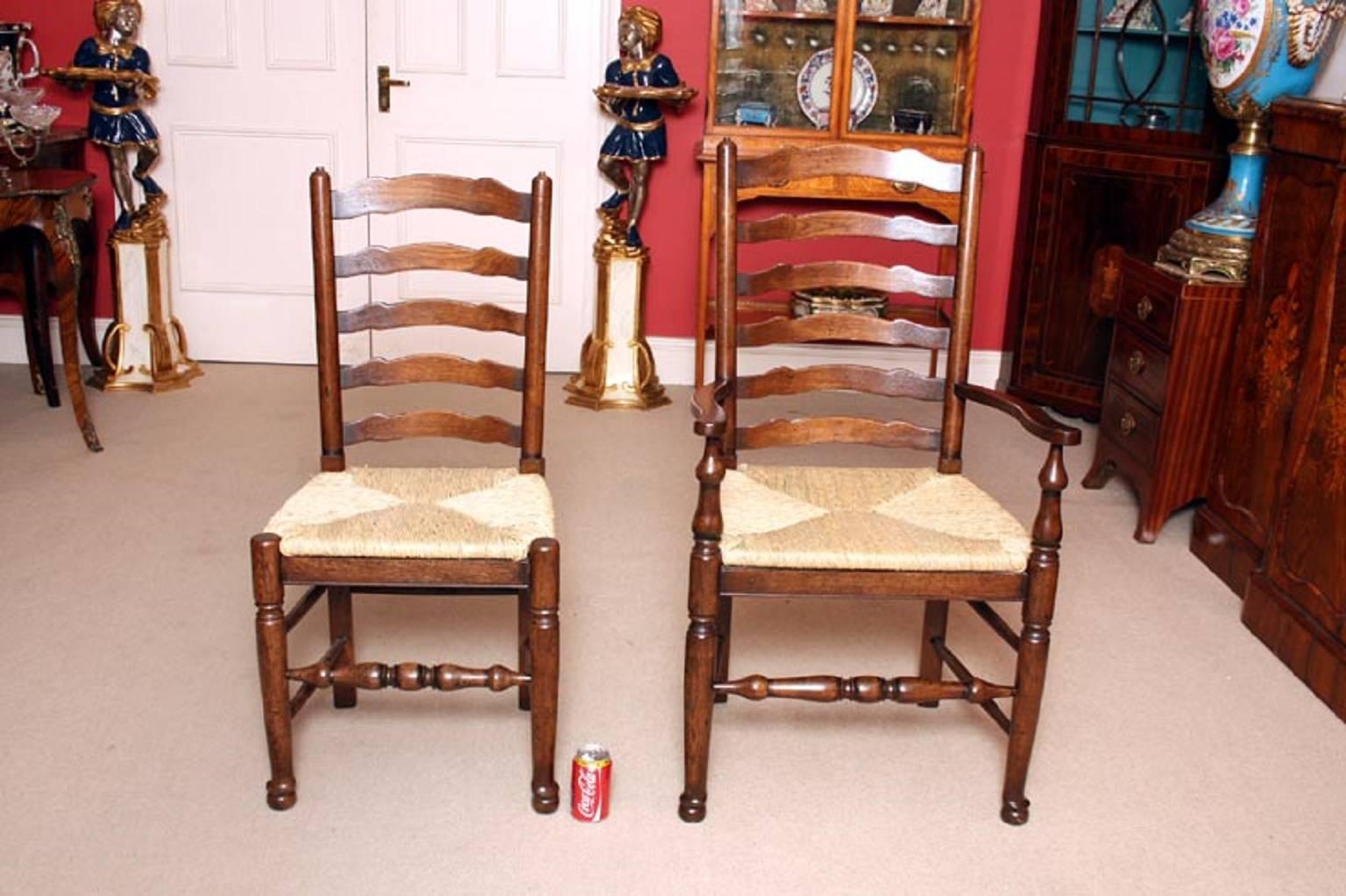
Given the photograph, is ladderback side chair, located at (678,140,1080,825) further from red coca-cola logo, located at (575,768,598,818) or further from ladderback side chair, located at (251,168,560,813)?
ladderback side chair, located at (251,168,560,813)

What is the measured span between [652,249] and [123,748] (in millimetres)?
2942

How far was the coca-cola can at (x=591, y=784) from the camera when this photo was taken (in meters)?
2.30

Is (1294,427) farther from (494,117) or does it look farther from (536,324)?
(494,117)

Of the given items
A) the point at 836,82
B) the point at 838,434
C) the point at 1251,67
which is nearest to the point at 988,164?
the point at 836,82

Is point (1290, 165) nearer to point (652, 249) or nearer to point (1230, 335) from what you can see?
point (1230, 335)

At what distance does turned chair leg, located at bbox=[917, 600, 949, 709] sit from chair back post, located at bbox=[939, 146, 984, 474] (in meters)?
0.26

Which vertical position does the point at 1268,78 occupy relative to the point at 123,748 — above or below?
above

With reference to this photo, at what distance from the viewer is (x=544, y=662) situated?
228 centimetres

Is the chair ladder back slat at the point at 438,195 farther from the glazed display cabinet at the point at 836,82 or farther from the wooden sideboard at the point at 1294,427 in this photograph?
the glazed display cabinet at the point at 836,82

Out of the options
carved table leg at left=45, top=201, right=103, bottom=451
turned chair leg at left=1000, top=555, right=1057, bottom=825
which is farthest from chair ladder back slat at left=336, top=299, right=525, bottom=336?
carved table leg at left=45, top=201, right=103, bottom=451

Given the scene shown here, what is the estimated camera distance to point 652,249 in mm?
5043

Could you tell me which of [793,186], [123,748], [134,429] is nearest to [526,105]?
[793,186]

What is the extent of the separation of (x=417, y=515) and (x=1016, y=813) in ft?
3.64

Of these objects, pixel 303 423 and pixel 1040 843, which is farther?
pixel 303 423
